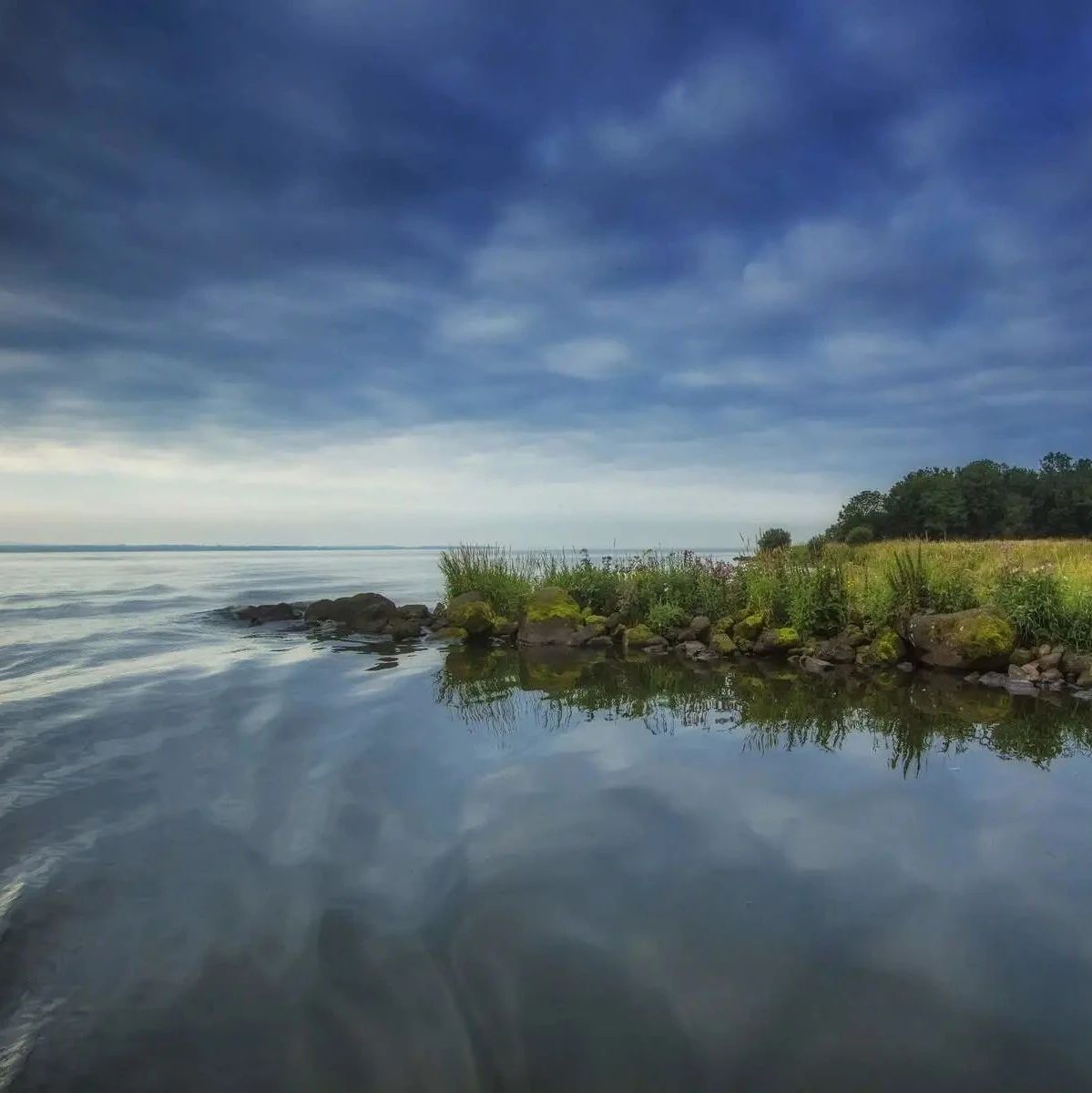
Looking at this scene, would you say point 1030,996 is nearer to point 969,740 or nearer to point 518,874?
point 518,874

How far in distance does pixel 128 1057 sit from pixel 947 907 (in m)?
4.63

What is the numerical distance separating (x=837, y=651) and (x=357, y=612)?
44.0 feet

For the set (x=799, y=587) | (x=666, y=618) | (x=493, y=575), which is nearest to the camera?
(x=799, y=587)

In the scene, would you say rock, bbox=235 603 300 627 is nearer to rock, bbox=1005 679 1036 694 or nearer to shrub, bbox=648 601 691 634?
shrub, bbox=648 601 691 634

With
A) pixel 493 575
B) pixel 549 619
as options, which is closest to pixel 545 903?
pixel 549 619

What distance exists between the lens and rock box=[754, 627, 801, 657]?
1573 centimetres

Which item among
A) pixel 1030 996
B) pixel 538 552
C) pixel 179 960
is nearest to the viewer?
pixel 1030 996

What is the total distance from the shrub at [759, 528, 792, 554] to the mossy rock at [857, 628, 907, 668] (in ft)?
18.1

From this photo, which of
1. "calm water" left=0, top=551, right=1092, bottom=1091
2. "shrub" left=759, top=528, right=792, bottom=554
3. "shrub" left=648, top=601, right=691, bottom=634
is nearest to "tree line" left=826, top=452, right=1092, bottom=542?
"shrub" left=759, top=528, right=792, bottom=554

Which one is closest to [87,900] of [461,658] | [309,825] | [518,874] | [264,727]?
[309,825]

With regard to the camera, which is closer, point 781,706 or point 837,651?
point 781,706

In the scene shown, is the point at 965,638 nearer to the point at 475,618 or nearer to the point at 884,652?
the point at 884,652

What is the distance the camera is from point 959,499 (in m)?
73.0

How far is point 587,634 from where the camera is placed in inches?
724
